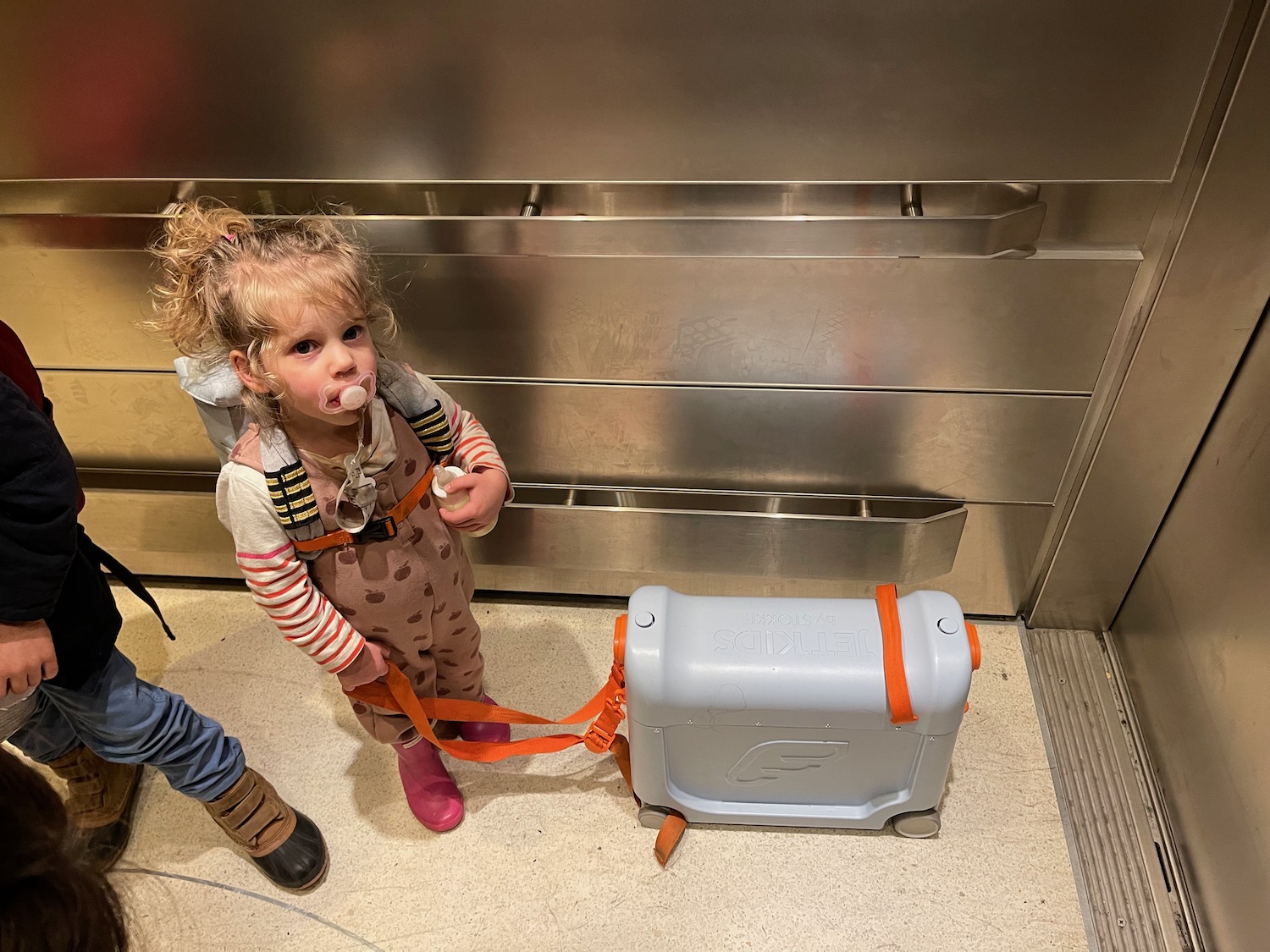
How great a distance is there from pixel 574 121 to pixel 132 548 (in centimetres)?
105

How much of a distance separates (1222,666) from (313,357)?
1.09 metres

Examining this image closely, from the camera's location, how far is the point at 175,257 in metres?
0.78

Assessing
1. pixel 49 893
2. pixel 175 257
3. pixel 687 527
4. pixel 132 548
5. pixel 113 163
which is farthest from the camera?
pixel 132 548

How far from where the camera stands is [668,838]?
44.2 inches

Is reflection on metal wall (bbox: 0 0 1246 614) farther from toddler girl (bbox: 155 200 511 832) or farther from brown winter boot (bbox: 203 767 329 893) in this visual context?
brown winter boot (bbox: 203 767 329 893)

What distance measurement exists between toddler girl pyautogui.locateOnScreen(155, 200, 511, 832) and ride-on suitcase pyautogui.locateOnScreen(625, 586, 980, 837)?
25cm

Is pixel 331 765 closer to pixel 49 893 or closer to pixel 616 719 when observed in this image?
pixel 616 719

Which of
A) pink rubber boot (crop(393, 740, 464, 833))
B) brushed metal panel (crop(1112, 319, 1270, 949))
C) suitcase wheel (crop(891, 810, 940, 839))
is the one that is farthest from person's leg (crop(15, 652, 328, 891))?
brushed metal panel (crop(1112, 319, 1270, 949))

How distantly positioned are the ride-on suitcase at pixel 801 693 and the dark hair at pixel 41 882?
56 cm

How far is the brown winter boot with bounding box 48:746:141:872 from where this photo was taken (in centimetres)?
112

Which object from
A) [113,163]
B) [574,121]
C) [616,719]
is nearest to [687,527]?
[616,719]

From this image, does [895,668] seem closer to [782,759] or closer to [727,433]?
[782,759]

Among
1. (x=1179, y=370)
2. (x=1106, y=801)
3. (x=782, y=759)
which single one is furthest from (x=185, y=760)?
(x=1179, y=370)

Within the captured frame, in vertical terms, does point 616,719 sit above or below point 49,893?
below
